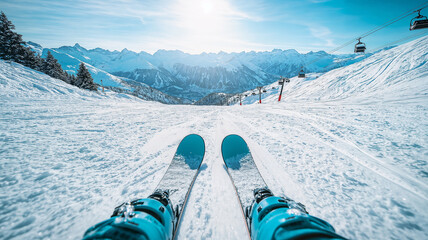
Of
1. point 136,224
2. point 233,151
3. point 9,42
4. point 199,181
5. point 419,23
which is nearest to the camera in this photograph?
point 136,224

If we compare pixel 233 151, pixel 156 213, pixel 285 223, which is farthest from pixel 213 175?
pixel 285 223

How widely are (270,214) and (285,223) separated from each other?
0.37 metres

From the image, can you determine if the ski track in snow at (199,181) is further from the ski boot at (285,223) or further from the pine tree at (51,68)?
the pine tree at (51,68)

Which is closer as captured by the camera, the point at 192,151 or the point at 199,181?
the point at 199,181

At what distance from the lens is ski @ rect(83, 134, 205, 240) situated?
1.38 metres

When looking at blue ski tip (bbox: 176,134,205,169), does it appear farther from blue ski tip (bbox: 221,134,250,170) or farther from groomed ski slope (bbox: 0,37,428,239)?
blue ski tip (bbox: 221,134,250,170)

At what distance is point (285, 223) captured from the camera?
1.54 meters

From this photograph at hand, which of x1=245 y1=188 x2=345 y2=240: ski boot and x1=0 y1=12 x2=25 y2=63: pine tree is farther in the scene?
x1=0 y1=12 x2=25 y2=63: pine tree

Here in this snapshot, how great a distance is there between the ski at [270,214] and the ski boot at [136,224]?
1.19 meters

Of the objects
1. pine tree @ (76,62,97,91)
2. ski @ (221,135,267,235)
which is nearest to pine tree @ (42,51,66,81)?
pine tree @ (76,62,97,91)

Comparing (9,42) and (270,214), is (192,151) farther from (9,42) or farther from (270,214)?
(9,42)

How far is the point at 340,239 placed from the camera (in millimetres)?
1264

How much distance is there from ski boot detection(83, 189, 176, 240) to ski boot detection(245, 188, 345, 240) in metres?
1.18

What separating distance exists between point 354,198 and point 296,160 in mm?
1487
